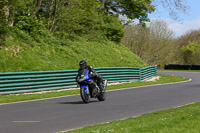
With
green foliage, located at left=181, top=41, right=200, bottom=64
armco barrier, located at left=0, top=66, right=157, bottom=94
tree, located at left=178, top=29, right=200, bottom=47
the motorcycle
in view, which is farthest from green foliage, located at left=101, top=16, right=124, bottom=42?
tree, located at left=178, top=29, right=200, bottom=47

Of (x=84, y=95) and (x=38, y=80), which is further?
(x=38, y=80)

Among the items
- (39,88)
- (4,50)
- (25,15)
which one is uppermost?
(25,15)

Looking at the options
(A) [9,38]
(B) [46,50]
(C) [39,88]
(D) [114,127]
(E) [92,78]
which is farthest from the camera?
(B) [46,50]

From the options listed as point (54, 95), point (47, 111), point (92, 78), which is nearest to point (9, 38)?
point (54, 95)

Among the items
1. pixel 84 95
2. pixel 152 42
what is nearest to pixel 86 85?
pixel 84 95

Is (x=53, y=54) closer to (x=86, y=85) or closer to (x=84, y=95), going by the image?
(x=86, y=85)

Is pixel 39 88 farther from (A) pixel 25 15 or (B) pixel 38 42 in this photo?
(A) pixel 25 15

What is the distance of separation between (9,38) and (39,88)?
7.71 meters

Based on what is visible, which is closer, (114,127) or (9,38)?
(114,127)

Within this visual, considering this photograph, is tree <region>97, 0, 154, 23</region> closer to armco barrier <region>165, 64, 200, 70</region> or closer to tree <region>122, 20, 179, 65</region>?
armco barrier <region>165, 64, 200, 70</region>

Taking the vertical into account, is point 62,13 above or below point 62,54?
above

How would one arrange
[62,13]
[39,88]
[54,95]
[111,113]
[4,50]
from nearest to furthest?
[111,113] < [54,95] < [39,88] < [4,50] < [62,13]

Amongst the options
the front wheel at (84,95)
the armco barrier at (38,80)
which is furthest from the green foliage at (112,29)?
the front wheel at (84,95)

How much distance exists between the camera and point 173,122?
8008mm
